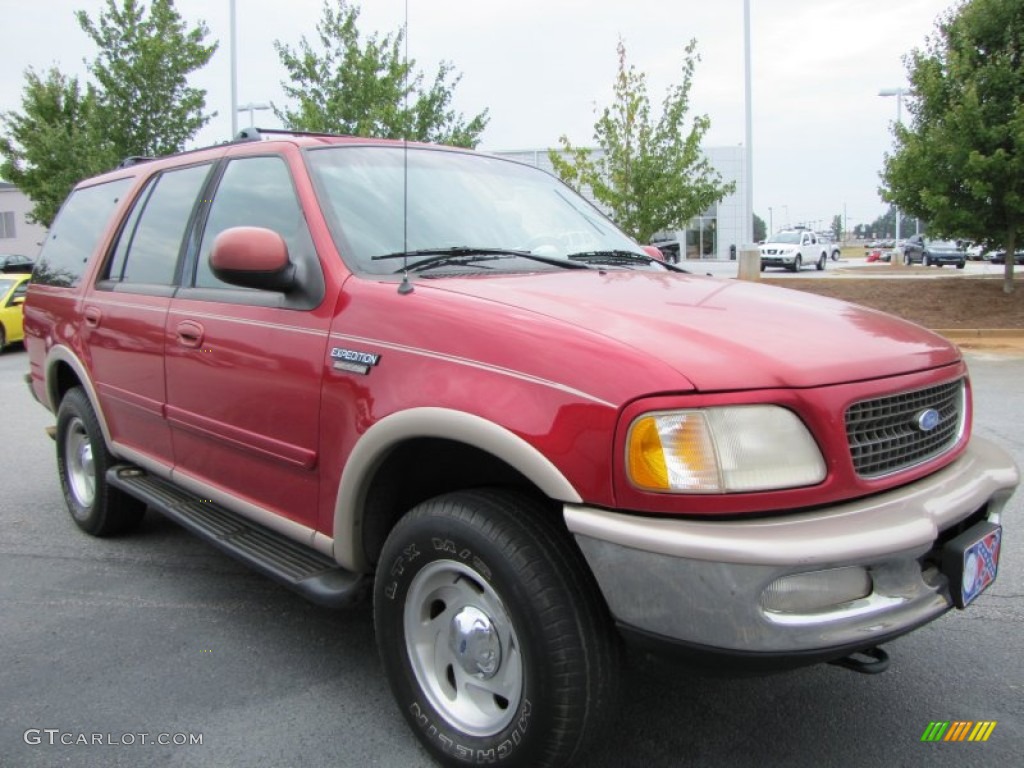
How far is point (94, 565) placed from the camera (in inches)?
165

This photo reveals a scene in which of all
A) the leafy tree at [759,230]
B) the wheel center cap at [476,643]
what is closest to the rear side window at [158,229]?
the wheel center cap at [476,643]

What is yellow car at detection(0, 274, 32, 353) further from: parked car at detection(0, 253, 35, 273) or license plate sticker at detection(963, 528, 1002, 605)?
license plate sticker at detection(963, 528, 1002, 605)

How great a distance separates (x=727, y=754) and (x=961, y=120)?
1452 centimetres

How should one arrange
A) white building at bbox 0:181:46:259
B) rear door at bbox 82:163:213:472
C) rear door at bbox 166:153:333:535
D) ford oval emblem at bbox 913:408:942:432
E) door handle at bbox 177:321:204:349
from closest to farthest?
1. ford oval emblem at bbox 913:408:942:432
2. rear door at bbox 166:153:333:535
3. door handle at bbox 177:321:204:349
4. rear door at bbox 82:163:213:472
5. white building at bbox 0:181:46:259

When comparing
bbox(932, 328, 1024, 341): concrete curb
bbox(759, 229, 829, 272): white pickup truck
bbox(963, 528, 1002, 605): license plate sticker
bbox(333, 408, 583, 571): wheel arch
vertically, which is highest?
bbox(759, 229, 829, 272): white pickup truck

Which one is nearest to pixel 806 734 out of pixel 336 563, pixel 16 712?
pixel 336 563

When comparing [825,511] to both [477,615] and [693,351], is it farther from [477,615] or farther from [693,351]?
[477,615]

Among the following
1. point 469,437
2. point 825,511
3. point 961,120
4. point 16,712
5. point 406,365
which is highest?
point 961,120

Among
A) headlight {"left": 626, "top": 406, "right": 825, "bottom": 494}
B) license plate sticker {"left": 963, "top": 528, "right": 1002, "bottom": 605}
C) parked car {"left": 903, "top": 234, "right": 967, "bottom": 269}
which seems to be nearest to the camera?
headlight {"left": 626, "top": 406, "right": 825, "bottom": 494}

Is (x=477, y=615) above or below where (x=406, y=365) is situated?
below

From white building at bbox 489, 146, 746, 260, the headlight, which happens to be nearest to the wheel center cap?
the headlight

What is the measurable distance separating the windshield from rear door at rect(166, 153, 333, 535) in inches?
→ 6.3

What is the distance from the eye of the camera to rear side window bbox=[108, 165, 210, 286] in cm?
367

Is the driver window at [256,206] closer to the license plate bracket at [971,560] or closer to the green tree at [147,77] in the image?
the license plate bracket at [971,560]
